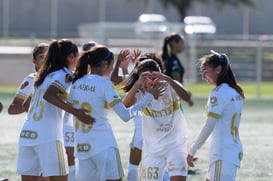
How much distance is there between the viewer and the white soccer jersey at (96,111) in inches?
339

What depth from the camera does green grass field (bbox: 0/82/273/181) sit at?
12617 millimetres

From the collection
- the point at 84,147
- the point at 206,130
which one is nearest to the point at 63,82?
the point at 84,147

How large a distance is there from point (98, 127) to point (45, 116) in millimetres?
551

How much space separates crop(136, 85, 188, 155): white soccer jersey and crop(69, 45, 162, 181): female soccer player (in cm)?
78

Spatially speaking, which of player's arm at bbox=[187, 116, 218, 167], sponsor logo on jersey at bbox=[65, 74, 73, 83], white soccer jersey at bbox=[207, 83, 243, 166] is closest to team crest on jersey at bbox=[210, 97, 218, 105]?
white soccer jersey at bbox=[207, 83, 243, 166]

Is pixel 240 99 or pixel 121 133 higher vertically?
pixel 240 99

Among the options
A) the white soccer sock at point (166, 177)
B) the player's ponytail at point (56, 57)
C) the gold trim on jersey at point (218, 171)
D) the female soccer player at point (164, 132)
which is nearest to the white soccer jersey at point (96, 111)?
the player's ponytail at point (56, 57)

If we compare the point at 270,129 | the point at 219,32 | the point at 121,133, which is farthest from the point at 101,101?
the point at 219,32

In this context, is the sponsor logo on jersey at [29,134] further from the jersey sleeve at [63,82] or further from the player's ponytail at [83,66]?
the player's ponytail at [83,66]

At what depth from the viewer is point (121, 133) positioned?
17438mm

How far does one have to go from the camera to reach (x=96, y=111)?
8633mm

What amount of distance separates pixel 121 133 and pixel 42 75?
860 centimetres

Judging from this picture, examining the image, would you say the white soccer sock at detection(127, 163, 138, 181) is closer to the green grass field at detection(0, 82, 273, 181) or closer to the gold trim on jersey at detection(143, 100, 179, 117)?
the green grass field at detection(0, 82, 273, 181)

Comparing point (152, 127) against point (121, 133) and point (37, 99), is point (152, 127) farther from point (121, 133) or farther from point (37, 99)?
point (121, 133)
